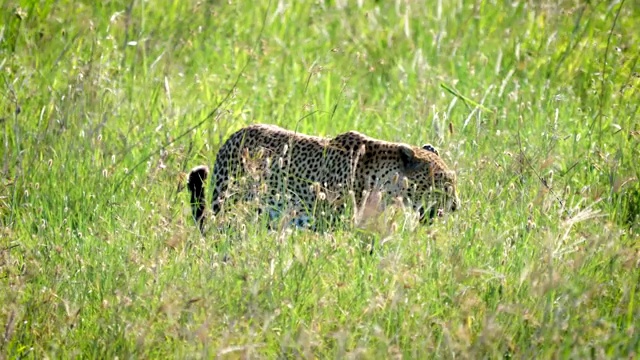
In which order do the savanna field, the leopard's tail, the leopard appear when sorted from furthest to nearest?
the leopard's tail → the leopard → the savanna field

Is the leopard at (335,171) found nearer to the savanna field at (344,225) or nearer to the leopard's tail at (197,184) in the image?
the leopard's tail at (197,184)

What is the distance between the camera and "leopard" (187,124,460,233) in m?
5.73

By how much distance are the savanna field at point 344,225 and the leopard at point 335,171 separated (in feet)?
0.51

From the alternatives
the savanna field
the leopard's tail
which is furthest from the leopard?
the savanna field

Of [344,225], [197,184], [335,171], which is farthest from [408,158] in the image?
[197,184]

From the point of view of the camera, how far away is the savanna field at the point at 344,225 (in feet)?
13.8

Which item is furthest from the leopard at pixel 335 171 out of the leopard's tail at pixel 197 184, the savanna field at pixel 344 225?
the savanna field at pixel 344 225

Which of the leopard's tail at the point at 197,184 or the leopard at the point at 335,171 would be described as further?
the leopard's tail at the point at 197,184

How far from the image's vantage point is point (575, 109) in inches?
284

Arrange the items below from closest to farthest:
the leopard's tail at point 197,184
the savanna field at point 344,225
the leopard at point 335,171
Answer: the savanna field at point 344,225 < the leopard at point 335,171 < the leopard's tail at point 197,184

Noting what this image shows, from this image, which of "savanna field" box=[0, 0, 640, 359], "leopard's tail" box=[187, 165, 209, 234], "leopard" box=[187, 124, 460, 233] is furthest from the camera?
"leopard's tail" box=[187, 165, 209, 234]

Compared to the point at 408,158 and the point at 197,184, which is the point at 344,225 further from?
the point at 197,184

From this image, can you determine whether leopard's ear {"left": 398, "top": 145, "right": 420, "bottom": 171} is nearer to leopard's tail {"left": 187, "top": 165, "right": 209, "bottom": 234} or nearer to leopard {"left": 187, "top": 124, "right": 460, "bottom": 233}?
leopard {"left": 187, "top": 124, "right": 460, "bottom": 233}

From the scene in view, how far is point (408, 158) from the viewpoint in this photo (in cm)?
580
